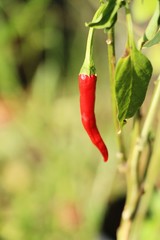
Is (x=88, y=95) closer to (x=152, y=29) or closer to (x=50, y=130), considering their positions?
(x=152, y=29)

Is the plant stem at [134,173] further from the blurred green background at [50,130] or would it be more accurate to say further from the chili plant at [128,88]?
the blurred green background at [50,130]

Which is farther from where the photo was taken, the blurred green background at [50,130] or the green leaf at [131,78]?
the blurred green background at [50,130]

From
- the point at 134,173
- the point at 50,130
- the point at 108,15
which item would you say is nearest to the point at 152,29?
the point at 108,15

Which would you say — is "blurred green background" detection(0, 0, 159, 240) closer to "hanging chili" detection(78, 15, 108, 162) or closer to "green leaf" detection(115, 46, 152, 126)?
"hanging chili" detection(78, 15, 108, 162)

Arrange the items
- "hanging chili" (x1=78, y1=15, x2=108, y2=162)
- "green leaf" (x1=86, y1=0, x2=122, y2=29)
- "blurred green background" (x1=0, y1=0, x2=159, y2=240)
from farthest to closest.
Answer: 1. "blurred green background" (x1=0, y1=0, x2=159, y2=240)
2. "hanging chili" (x1=78, y1=15, x2=108, y2=162)
3. "green leaf" (x1=86, y1=0, x2=122, y2=29)

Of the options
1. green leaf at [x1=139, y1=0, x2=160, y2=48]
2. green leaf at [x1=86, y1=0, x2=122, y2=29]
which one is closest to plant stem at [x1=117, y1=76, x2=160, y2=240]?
green leaf at [x1=139, y1=0, x2=160, y2=48]

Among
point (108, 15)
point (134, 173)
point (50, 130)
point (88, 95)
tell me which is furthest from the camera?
point (50, 130)

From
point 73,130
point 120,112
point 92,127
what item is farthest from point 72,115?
point 120,112

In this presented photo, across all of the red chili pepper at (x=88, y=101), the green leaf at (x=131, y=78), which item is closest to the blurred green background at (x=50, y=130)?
the red chili pepper at (x=88, y=101)
